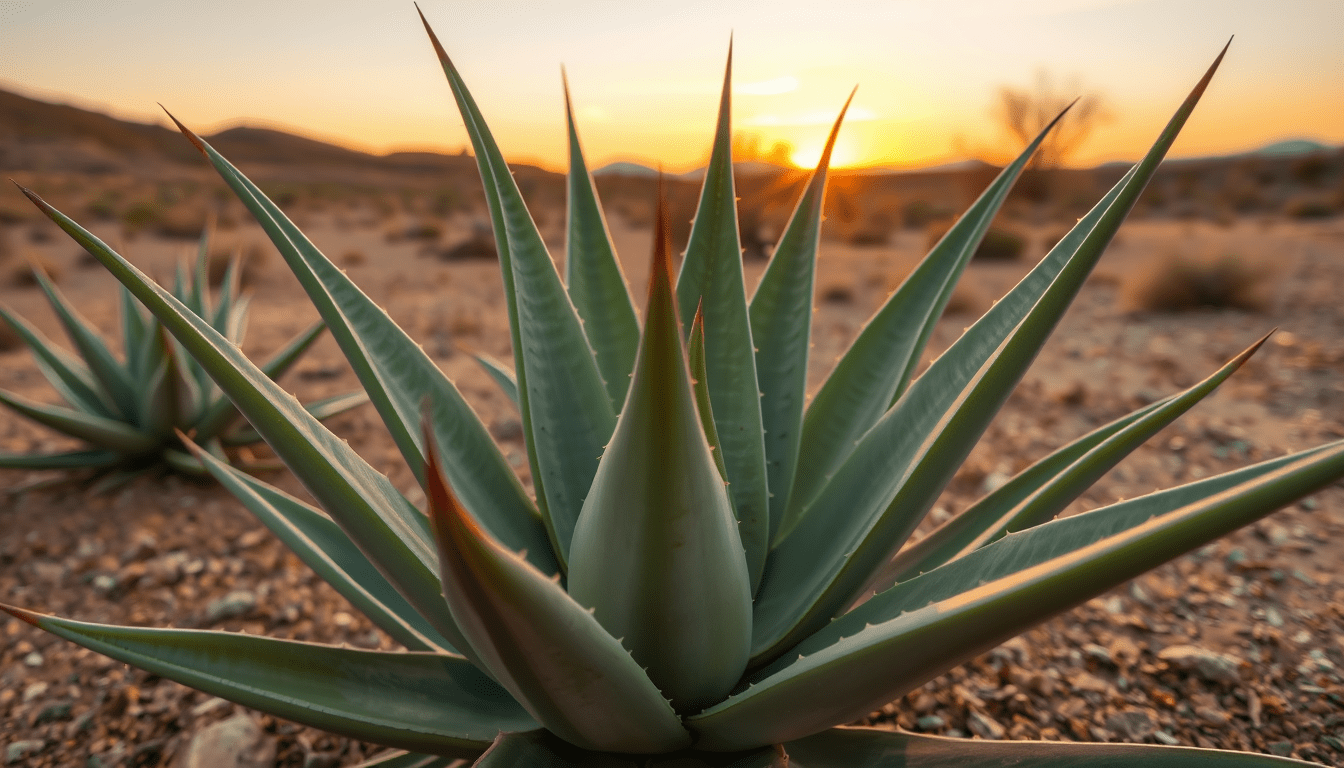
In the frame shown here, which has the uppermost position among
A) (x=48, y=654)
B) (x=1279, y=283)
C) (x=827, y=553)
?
(x=1279, y=283)

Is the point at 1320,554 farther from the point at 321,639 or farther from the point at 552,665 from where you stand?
the point at 321,639

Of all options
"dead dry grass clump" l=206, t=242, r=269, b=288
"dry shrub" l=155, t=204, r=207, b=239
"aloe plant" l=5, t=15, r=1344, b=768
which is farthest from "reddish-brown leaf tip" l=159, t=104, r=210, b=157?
"dry shrub" l=155, t=204, r=207, b=239

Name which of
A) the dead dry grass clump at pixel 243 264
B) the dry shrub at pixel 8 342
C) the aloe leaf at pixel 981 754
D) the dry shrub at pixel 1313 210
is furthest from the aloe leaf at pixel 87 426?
the dry shrub at pixel 1313 210

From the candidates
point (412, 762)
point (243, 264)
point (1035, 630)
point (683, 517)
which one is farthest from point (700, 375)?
point (243, 264)

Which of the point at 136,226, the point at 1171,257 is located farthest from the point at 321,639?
the point at 136,226

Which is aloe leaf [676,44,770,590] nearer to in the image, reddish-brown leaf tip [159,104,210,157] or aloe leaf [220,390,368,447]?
reddish-brown leaf tip [159,104,210,157]

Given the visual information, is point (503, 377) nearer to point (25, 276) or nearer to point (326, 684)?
point (326, 684)

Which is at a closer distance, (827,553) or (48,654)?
(827,553)

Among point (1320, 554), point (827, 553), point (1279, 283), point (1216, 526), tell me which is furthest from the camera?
point (1279, 283)
